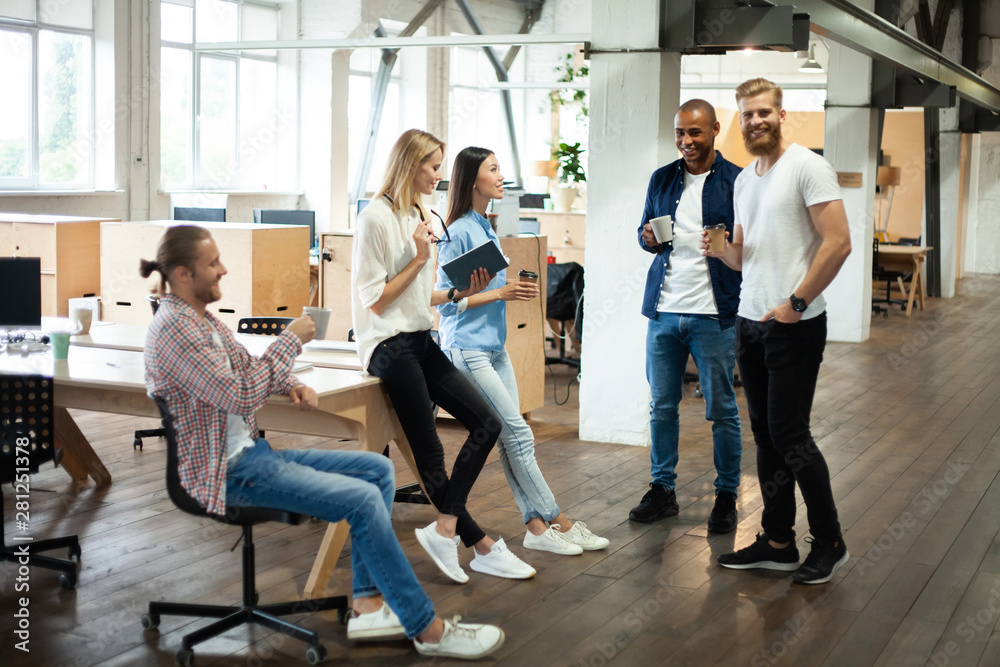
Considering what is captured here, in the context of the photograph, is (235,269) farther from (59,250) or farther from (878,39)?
(878,39)

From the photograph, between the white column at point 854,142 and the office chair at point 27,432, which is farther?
the white column at point 854,142

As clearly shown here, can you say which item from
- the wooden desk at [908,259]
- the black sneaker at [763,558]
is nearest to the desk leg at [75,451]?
the black sneaker at [763,558]

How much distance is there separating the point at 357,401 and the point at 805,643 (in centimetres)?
167

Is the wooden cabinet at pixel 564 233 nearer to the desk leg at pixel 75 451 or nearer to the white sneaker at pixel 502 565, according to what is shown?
the desk leg at pixel 75 451

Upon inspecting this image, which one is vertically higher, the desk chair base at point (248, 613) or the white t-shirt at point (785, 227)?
the white t-shirt at point (785, 227)

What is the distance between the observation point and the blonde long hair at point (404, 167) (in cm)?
372

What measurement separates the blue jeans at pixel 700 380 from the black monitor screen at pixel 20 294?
2.57m

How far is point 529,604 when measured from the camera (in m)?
3.63

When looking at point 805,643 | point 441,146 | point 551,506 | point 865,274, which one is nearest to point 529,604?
point 551,506

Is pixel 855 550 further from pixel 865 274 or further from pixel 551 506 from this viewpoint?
pixel 865 274

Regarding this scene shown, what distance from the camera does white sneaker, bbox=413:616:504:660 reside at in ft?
10.3

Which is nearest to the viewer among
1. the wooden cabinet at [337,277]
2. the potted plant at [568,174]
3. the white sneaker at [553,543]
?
the white sneaker at [553,543]

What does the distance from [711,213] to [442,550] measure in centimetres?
173

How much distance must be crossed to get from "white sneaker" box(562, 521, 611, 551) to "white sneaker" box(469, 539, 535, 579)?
13.1 inches
